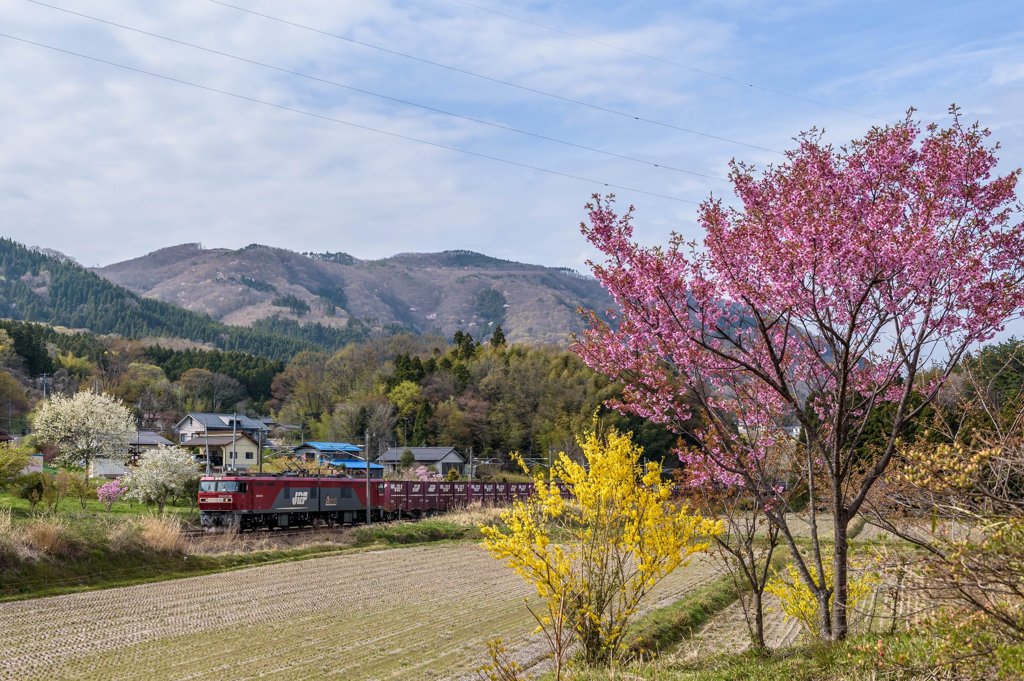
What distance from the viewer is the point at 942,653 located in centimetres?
599

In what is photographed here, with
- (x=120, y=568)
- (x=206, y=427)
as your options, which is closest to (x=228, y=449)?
(x=206, y=427)

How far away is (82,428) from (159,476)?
1095 centimetres

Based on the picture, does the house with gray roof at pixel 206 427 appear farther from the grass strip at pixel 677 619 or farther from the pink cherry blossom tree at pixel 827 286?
the pink cherry blossom tree at pixel 827 286

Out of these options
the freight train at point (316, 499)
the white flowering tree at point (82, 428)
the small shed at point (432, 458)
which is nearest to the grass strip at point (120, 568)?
the freight train at point (316, 499)

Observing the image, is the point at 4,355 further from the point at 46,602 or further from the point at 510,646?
the point at 510,646

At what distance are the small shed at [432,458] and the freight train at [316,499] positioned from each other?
1873 centimetres

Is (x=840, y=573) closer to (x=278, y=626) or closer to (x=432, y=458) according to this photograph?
(x=278, y=626)

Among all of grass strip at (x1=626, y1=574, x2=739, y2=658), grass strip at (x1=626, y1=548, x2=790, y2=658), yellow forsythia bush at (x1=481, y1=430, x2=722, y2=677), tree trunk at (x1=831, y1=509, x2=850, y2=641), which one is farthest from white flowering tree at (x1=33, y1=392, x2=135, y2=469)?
tree trunk at (x1=831, y1=509, x2=850, y2=641)

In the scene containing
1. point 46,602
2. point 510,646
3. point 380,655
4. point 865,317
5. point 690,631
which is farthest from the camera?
point 46,602

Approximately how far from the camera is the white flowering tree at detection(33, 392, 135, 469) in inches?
1813

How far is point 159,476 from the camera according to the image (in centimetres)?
3791

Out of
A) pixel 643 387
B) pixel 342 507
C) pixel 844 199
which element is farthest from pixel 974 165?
pixel 342 507

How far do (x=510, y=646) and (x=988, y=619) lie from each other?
942 centimetres

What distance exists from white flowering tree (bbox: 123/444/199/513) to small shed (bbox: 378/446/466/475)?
30252 mm
